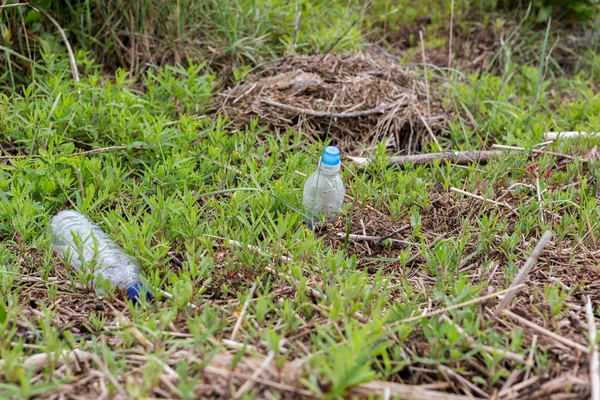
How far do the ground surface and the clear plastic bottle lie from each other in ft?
0.20

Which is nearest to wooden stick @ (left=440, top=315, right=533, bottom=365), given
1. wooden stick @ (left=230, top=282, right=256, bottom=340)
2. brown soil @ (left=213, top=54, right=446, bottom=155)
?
wooden stick @ (left=230, top=282, right=256, bottom=340)

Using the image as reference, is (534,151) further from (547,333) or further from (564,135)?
(547,333)

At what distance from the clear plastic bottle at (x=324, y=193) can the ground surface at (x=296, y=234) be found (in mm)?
61

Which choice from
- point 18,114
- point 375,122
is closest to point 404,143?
point 375,122

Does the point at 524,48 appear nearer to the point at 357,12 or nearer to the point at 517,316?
the point at 357,12

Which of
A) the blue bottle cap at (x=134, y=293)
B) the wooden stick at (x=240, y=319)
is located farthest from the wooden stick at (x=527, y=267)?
the blue bottle cap at (x=134, y=293)

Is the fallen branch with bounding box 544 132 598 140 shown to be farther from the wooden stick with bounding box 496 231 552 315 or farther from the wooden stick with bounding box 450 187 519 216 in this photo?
the wooden stick with bounding box 496 231 552 315

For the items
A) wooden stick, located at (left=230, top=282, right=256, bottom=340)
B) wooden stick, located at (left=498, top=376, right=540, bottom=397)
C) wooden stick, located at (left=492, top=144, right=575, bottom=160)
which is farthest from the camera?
wooden stick, located at (left=492, top=144, right=575, bottom=160)

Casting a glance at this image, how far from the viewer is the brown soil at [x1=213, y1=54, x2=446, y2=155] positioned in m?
3.92

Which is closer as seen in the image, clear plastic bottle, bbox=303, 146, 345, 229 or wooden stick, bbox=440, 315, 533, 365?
wooden stick, bbox=440, 315, 533, 365

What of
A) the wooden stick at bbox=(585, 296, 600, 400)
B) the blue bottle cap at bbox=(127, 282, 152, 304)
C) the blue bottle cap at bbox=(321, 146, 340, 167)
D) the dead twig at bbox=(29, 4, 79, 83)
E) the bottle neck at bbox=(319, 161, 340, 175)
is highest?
the dead twig at bbox=(29, 4, 79, 83)

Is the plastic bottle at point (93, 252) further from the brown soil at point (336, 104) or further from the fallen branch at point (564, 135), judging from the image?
the fallen branch at point (564, 135)

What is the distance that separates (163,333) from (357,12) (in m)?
3.90

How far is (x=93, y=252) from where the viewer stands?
2682 mm
